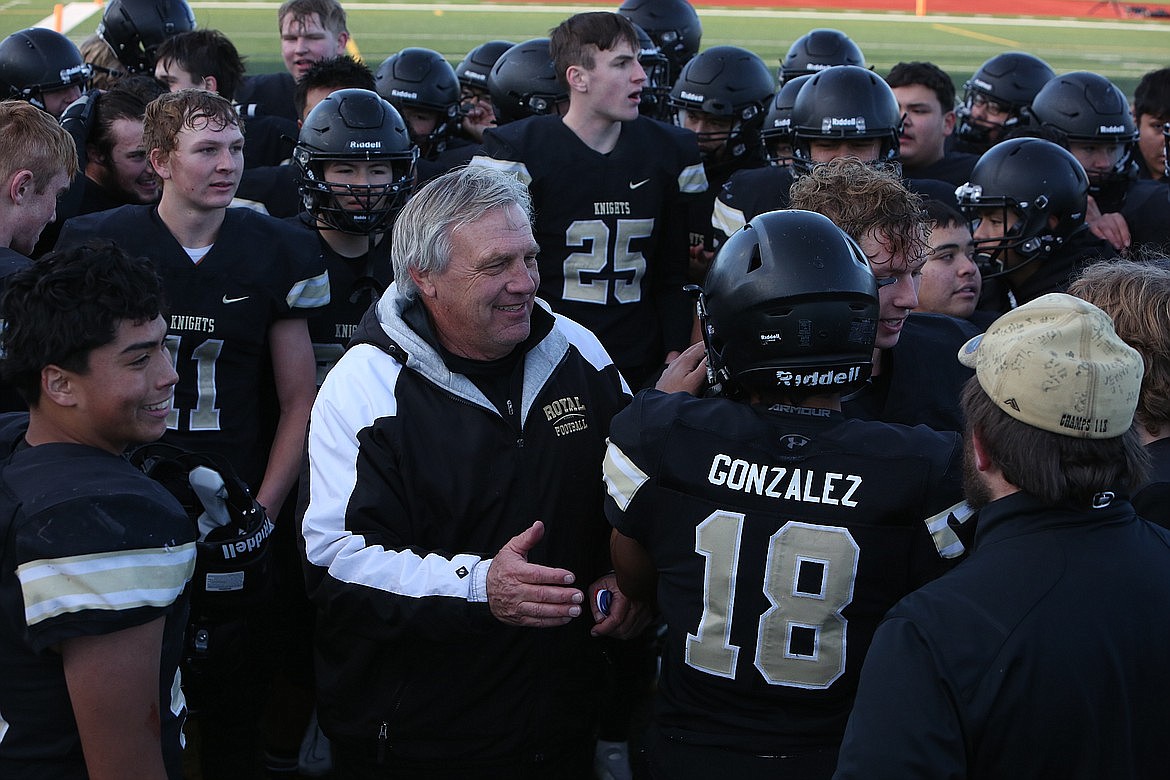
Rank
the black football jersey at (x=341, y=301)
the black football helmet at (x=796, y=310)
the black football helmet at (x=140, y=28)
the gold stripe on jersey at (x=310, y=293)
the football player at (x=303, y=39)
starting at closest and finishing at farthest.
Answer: the black football helmet at (x=796, y=310) < the gold stripe on jersey at (x=310, y=293) < the black football jersey at (x=341, y=301) < the football player at (x=303, y=39) < the black football helmet at (x=140, y=28)

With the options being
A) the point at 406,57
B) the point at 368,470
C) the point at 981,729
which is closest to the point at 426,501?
the point at 368,470

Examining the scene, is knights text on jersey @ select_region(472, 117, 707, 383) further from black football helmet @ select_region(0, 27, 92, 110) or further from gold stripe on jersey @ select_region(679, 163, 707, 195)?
black football helmet @ select_region(0, 27, 92, 110)

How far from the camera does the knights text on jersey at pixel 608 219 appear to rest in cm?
490

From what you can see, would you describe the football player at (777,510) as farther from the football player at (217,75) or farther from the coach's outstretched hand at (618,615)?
the football player at (217,75)

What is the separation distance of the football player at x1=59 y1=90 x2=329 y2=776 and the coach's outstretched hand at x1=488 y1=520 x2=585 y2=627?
138 cm

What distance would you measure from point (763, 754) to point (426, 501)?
3.30 ft

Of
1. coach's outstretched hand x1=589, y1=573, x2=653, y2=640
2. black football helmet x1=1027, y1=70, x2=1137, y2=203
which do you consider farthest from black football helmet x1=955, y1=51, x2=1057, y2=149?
coach's outstretched hand x1=589, y1=573, x2=653, y2=640

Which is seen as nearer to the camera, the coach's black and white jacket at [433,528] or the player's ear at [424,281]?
the coach's black and white jacket at [433,528]

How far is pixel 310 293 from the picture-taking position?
12.7ft

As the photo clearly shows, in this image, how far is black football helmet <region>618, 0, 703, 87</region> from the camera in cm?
771

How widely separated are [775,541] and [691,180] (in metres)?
3.07

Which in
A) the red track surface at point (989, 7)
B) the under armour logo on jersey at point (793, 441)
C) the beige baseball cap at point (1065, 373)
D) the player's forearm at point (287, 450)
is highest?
the beige baseball cap at point (1065, 373)

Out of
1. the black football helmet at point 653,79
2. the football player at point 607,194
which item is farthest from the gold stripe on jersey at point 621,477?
the black football helmet at point 653,79

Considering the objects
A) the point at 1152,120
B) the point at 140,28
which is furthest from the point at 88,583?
the point at 1152,120
